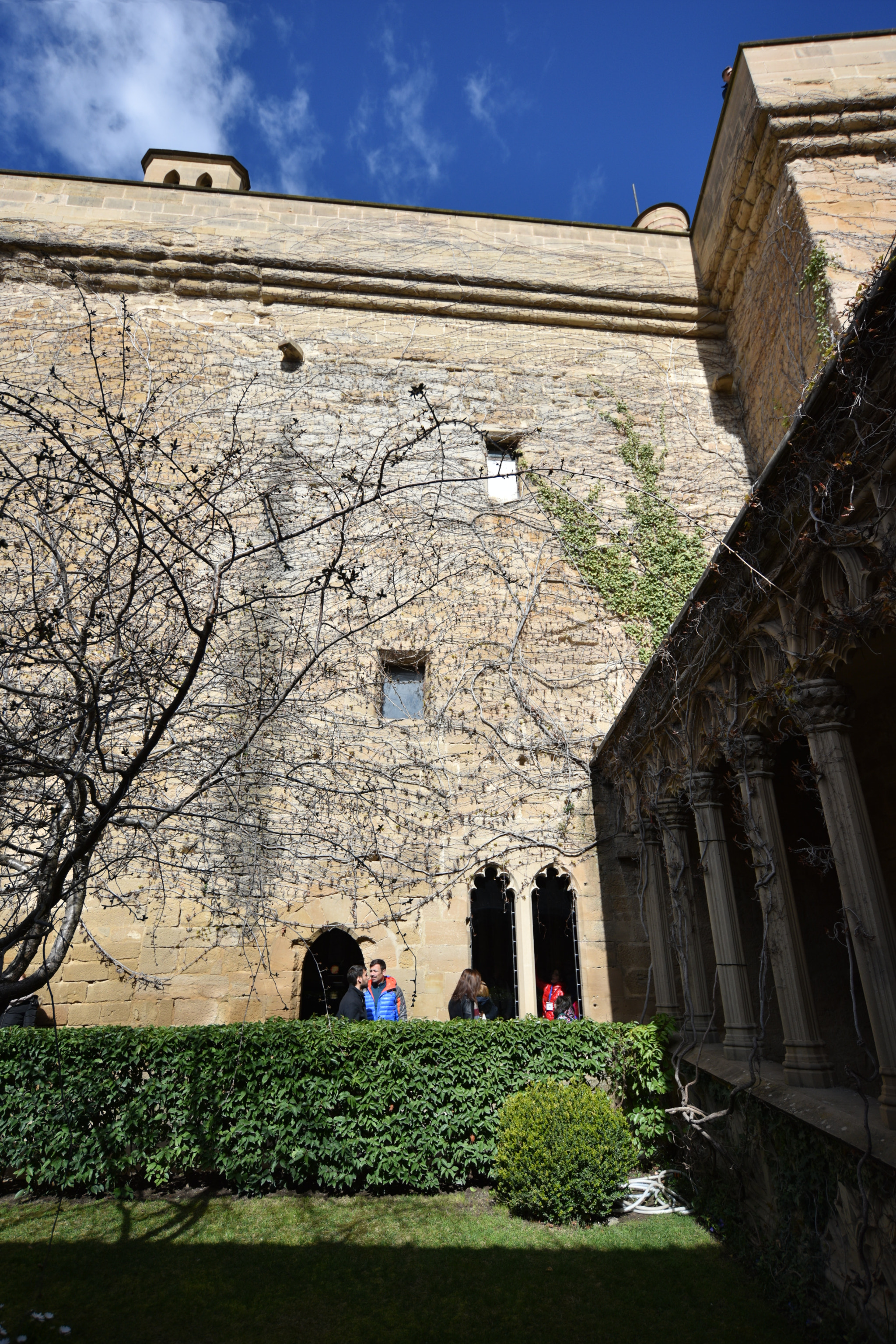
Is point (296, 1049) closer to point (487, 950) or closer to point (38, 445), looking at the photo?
point (487, 950)

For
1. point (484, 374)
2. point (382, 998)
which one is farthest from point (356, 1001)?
point (484, 374)

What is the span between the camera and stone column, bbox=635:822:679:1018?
647 centimetres

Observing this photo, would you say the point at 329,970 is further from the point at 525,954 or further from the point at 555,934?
the point at 555,934

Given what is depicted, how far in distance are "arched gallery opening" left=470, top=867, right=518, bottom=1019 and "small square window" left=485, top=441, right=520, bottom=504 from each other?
4.82 meters

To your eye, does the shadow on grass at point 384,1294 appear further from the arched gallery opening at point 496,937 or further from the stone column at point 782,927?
the arched gallery opening at point 496,937

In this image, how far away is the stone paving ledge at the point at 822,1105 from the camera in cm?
311

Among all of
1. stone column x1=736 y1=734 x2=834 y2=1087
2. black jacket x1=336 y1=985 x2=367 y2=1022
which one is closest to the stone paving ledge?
stone column x1=736 y1=734 x2=834 y2=1087

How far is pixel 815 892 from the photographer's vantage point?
6.97 m

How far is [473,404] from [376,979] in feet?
23.6

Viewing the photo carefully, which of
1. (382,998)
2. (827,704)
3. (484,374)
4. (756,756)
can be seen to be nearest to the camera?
(827,704)

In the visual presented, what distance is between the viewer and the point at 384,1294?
13.0 ft

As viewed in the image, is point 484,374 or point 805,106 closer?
point 805,106

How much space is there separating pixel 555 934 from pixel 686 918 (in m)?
4.11

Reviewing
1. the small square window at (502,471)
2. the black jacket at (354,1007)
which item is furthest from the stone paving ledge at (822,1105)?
the small square window at (502,471)
